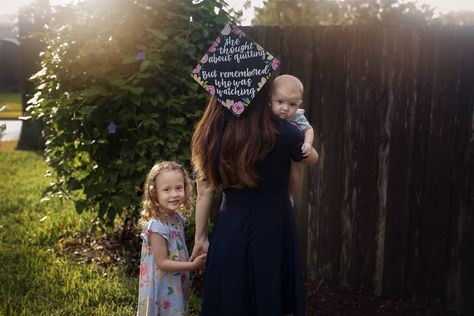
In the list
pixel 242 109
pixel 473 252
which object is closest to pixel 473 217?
pixel 473 252

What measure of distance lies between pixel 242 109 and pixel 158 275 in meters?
0.90

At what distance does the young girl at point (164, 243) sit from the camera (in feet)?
9.66

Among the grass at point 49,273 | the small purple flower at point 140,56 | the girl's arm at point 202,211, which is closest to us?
the girl's arm at point 202,211

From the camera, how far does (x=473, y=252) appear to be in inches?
157

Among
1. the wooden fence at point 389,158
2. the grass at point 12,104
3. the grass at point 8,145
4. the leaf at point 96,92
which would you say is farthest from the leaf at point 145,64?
the grass at point 12,104

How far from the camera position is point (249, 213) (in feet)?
9.20

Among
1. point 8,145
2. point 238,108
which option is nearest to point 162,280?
point 238,108

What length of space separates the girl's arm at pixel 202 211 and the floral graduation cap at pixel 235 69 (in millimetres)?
391

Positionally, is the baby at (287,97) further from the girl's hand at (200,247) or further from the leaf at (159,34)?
the leaf at (159,34)

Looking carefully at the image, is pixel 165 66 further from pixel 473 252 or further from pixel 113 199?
pixel 473 252

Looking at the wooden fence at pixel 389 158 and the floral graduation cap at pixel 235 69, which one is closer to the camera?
the floral graduation cap at pixel 235 69

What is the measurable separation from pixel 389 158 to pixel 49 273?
8.37 ft

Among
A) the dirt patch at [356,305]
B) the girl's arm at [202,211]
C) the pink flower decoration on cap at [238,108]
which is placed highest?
the pink flower decoration on cap at [238,108]

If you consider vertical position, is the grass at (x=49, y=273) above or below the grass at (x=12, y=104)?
below
